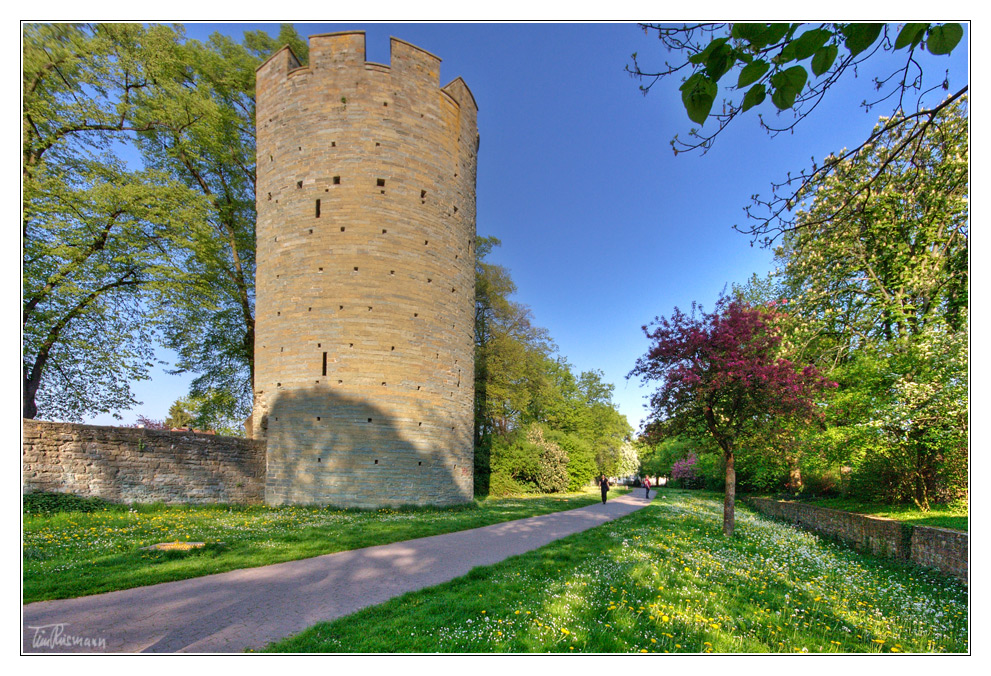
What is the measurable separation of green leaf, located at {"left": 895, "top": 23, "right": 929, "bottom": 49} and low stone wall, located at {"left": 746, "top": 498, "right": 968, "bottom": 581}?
806cm

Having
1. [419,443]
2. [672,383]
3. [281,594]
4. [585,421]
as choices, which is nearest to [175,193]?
[419,443]

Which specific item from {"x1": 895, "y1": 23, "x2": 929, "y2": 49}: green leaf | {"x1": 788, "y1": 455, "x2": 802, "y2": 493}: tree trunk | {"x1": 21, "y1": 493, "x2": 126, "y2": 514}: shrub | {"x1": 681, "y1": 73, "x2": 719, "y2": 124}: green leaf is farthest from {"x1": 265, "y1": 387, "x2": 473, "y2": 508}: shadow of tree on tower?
{"x1": 788, "y1": 455, "x2": 802, "y2": 493}: tree trunk

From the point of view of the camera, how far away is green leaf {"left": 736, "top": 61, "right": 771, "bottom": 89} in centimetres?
231

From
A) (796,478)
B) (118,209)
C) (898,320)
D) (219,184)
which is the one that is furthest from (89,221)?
(796,478)

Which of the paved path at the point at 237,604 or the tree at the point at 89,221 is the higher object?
the tree at the point at 89,221

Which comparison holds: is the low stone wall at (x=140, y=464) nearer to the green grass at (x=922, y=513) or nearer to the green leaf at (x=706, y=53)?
the green leaf at (x=706, y=53)

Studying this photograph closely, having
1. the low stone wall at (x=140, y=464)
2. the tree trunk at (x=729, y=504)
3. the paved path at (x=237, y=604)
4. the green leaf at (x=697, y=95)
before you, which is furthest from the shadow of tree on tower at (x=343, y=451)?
the green leaf at (x=697, y=95)

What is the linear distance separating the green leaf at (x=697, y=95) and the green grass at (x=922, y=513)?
928 centimetres

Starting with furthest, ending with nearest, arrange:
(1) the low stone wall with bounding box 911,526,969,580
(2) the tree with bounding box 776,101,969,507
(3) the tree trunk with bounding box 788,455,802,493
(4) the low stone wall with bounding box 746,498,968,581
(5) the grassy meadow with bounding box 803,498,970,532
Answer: (3) the tree trunk with bounding box 788,455,802,493 → (5) the grassy meadow with bounding box 803,498,970,532 → (2) the tree with bounding box 776,101,969,507 → (4) the low stone wall with bounding box 746,498,968,581 → (1) the low stone wall with bounding box 911,526,969,580

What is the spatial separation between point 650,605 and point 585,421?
30566 mm

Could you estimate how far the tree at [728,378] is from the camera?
9.46 m

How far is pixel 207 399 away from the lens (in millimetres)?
20109

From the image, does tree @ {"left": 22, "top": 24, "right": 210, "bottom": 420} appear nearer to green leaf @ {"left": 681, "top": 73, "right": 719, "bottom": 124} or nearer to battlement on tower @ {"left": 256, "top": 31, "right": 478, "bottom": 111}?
battlement on tower @ {"left": 256, "top": 31, "right": 478, "bottom": 111}

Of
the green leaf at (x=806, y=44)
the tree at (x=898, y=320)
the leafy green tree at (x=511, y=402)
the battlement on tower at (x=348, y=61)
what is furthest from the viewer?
the leafy green tree at (x=511, y=402)
